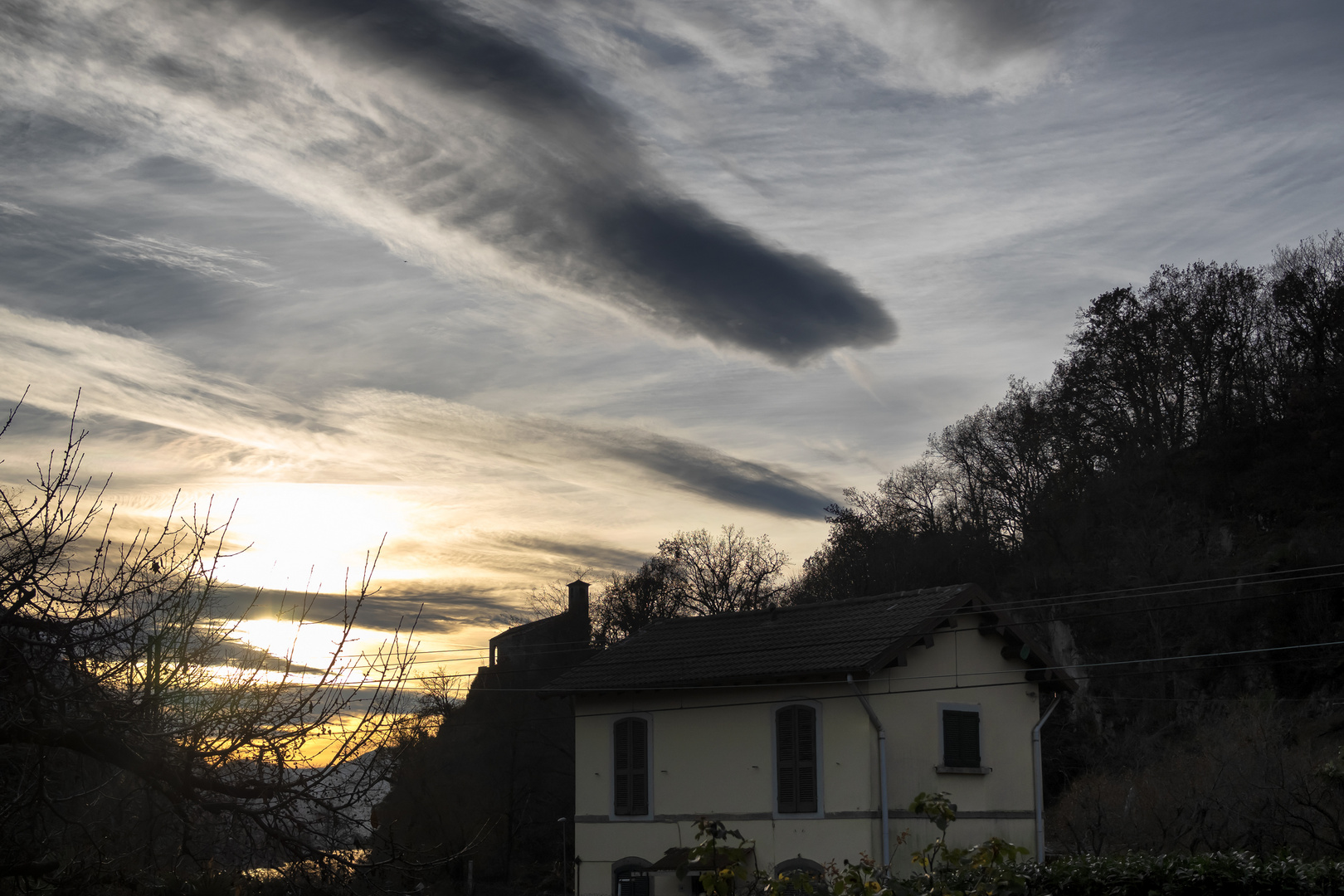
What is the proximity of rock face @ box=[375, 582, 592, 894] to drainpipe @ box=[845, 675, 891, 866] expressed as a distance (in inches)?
658

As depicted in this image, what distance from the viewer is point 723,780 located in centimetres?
2206

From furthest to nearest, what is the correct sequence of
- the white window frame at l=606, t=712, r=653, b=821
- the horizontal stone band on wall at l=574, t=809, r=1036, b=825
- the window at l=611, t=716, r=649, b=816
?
the window at l=611, t=716, r=649, b=816
the white window frame at l=606, t=712, r=653, b=821
the horizontal stone band on wall at l=574, t=809, r=1036, b=825

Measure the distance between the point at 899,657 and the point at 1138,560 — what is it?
29.9m

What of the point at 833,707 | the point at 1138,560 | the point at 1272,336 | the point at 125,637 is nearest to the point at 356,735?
the point at 125,637

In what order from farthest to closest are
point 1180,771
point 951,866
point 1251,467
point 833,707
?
point 1251,467 → point 1180,771 → point 833,707 → point 951,866

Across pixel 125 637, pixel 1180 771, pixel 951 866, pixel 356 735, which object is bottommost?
pixel 1180 771

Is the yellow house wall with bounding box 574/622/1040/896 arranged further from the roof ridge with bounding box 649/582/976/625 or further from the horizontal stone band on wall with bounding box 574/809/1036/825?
the roof ridge with bounding box 649/582/976/625

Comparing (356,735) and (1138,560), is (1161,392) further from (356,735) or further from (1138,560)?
(356,735)

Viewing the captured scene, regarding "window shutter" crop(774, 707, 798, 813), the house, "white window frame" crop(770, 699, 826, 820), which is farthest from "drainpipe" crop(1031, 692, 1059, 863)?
"window shutter" crop(774, 707, 798, 813)

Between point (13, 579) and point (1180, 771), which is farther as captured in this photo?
point (1180, 771)

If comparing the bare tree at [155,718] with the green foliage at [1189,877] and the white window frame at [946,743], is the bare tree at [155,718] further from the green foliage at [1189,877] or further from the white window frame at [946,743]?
the white window frame at [946,743]

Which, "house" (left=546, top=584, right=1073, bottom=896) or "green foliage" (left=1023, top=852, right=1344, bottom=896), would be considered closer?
"green foliage" (left=1023, top=852, right=1344, bottom=896)

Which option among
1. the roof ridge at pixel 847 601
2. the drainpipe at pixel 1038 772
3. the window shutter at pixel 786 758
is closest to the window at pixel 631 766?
the window shutter at pixel 786 758

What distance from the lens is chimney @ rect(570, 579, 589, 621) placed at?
53625mm
